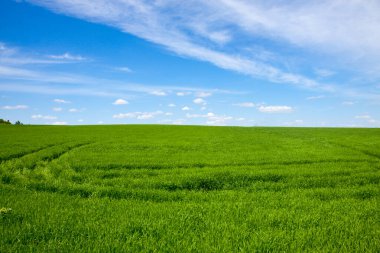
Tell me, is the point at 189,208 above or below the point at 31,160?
below

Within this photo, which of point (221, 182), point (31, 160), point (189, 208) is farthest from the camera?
point (31, 160)

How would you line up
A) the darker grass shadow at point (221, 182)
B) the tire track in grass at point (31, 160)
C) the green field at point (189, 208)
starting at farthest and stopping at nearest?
1. the tire track in grass at point (31, 160)
2. the darker grass shadow at point (221, 182)
3. the green field at point (189, 208)

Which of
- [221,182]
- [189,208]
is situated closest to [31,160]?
[221,182]

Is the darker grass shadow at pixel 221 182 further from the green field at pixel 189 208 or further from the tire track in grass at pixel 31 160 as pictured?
the tire track in grass at pixel 31 160

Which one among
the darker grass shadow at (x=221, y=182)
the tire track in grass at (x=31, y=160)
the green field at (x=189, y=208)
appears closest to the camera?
the green field at (x=189, y=208)

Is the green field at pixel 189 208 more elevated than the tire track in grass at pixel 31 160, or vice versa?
the tire track in grass at pixel 31 160

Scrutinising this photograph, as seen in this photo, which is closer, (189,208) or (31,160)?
(189,208)

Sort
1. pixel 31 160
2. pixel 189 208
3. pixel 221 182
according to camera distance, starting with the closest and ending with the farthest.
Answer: pixel 189 208
pixel 221 182
pixel 31 160

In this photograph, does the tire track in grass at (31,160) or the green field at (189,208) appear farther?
the tire track in grass at (31,160)

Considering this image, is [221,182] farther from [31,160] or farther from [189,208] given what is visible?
[31,160]

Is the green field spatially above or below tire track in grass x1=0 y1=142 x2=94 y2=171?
below

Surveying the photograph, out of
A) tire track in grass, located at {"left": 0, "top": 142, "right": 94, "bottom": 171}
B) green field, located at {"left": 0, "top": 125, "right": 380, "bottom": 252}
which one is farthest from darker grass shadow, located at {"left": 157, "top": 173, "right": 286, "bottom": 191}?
tire track in grass, located at {"left": 0, "top": 142, "right": 94, "bottom": 171}

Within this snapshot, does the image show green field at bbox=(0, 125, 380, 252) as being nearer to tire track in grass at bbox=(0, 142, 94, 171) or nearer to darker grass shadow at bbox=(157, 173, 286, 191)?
darker grass shadow at bbox=(157, 173, 286, 191)

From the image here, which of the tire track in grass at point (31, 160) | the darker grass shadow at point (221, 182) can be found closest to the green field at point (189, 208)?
the darker grass shadow at point (221, 182)
